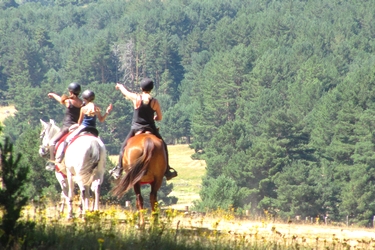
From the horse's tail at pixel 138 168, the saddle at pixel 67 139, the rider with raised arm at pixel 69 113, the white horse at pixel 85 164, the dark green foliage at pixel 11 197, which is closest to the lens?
the dark green foliage at pixel 11 197

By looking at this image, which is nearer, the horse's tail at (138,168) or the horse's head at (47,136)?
the horse's tail at (138,168)

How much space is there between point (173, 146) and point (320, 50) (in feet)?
155

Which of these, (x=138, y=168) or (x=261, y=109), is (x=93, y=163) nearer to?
(x=138, y=168)

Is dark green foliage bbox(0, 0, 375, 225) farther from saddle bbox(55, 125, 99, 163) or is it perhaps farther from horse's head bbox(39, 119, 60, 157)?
saddle bbox(55, 125, 99, 163)

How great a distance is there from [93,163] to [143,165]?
53.8 inches

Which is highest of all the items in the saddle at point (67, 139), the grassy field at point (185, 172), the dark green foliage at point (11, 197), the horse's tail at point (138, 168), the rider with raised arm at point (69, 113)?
the grassy field at point (185, 172)

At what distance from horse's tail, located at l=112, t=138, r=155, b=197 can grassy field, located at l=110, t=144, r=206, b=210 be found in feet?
265

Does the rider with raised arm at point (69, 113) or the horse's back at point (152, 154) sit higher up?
the rider with raised arm at point (69, 113)

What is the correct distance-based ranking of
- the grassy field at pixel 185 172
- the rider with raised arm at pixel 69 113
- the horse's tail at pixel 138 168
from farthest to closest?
the grassy field at pixel 185 172 < the rider with raised arm at pixel 69 113 < the horse's tail at pixel 138 168

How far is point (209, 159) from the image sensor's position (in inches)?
4309

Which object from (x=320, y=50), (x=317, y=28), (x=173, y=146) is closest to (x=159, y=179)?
(x=173, y=146)

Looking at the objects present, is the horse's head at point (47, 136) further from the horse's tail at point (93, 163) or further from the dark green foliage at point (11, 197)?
the dark green foliage at point (11, 197)

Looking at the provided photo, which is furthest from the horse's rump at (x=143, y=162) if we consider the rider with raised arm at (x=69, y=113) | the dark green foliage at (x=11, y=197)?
the dark green foliage at (x=11, y=197)

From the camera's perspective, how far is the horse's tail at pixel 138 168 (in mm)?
16703
